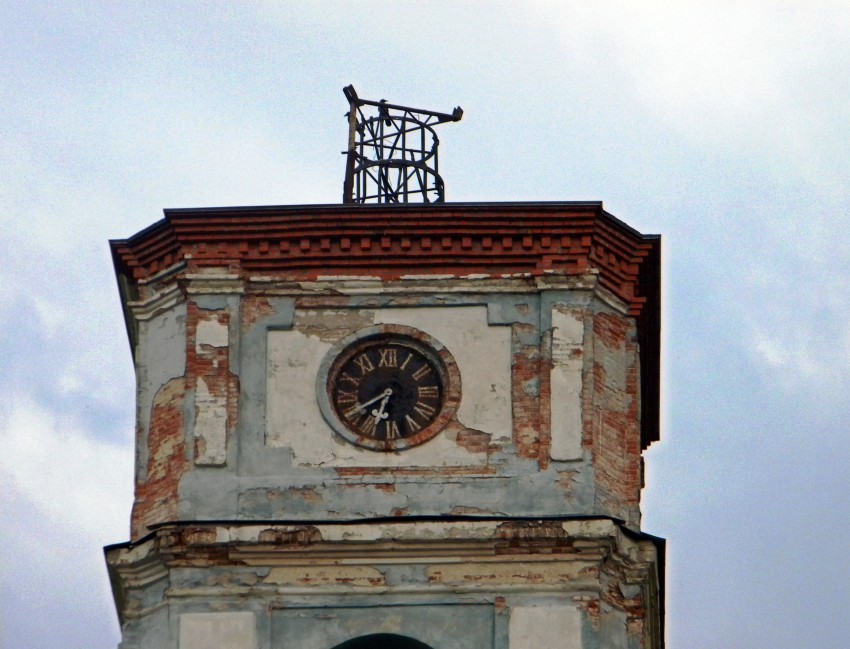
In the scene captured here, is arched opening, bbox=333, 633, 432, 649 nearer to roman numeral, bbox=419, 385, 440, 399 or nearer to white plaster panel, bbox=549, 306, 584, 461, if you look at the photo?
white plaster panel, bbox=549, 306, 584, 461

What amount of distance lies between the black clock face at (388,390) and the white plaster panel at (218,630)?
91.1 inches

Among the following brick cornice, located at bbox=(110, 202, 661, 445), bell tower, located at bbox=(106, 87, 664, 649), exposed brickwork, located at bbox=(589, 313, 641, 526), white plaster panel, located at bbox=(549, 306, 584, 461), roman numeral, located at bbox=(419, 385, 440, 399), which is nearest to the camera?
bell tower, located at bbox=(106, 87, 664, 649)

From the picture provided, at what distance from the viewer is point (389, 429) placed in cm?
3438

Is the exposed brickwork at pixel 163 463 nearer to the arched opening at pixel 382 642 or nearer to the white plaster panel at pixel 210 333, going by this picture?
the white plaster panel at pixel 210 333

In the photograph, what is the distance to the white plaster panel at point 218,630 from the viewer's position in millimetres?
33156

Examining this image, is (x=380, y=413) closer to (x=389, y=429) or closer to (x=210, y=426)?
(x=389, y=429)

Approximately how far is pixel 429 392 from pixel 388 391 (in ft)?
1.39

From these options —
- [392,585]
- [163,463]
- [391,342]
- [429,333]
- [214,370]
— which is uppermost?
[429,333]

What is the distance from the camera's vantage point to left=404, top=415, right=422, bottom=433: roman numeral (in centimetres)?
3434

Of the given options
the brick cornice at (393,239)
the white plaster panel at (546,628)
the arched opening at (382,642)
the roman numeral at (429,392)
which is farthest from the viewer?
the brick cornice at (393,239)

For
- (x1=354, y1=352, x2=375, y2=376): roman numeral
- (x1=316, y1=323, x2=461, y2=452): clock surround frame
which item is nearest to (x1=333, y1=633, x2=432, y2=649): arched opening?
(x1=316, y1=323, x2=461, y2=452): clock surround frame

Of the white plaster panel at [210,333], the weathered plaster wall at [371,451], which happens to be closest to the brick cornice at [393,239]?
the weathered plaster wall at [371,451]

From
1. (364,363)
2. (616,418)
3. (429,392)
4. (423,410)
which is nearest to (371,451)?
(423,410)

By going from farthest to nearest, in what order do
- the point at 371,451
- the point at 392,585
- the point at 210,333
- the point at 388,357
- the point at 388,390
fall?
the point at 210,333
the point at 388,357
the point at 388,390
the point at 371,451
the point at 392,585
